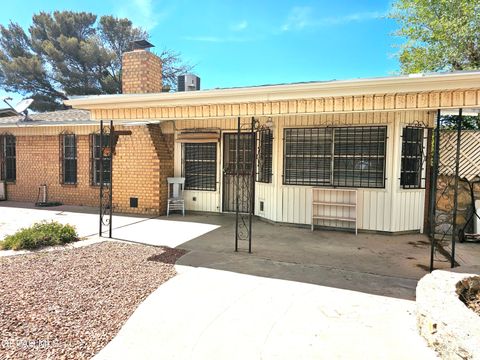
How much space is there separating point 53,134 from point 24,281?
24.8ft

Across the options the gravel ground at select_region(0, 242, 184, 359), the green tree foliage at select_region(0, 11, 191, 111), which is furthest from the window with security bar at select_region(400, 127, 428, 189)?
the green tree foliage at select_region(0, 11, 191, 111)

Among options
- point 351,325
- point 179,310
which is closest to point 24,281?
point 179,310

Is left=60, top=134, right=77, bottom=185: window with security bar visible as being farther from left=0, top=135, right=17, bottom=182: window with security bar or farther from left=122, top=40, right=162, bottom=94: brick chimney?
left=122, top=40, right=162, bottom=94: brick chimney

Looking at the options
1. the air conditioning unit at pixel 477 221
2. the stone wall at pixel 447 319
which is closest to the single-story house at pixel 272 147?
the air conditioning unit at pixel 477 221

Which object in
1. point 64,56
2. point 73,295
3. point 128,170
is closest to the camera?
point 73,295

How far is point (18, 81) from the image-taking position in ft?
66.6

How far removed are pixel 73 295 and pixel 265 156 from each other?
5291 millimetres

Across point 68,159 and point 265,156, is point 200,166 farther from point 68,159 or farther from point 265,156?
point 68,159

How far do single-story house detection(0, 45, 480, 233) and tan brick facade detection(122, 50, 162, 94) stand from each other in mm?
27

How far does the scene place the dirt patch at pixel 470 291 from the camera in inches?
114

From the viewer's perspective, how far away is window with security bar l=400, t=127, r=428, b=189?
261 inches

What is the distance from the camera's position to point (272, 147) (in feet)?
24.9

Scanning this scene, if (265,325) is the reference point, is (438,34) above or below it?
above

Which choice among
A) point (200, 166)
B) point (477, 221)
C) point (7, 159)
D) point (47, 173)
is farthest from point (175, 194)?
point (477, 221)
